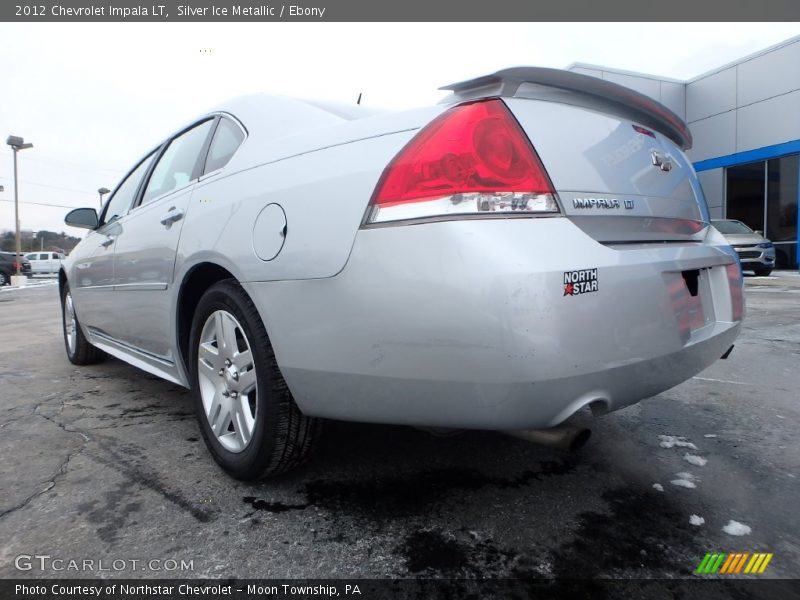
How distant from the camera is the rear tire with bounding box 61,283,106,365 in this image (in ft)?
14.1

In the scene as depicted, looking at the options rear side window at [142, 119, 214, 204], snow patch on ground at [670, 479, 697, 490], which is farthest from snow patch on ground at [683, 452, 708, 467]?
rear side window at [142, 119, 214, 204]

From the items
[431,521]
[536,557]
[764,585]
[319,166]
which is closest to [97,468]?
[431,521]

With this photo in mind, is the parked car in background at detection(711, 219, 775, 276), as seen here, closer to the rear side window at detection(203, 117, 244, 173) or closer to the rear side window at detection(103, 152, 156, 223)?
the rear side window at detection(103, 152, 156, 223)

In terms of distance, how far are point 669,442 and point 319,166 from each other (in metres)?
1.96

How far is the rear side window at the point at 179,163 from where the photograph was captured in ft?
8.86

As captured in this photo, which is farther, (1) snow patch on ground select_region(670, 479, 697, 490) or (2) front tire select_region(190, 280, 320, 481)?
(1) snow patch on ground select_region(670, 479, 697, 490)

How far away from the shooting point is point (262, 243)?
1.85m

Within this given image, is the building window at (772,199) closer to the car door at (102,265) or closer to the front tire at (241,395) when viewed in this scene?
the car door at (102,265)

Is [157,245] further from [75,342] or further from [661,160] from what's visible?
[75,342]

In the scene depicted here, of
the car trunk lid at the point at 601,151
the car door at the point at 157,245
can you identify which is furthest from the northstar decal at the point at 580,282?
the car door at the point at 157,245

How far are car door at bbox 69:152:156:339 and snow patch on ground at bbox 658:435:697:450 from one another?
9.70ft

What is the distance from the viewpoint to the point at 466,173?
1468mm

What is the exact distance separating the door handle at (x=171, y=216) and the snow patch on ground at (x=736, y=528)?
7.79 ft

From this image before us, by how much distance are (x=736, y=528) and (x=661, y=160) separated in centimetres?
124
